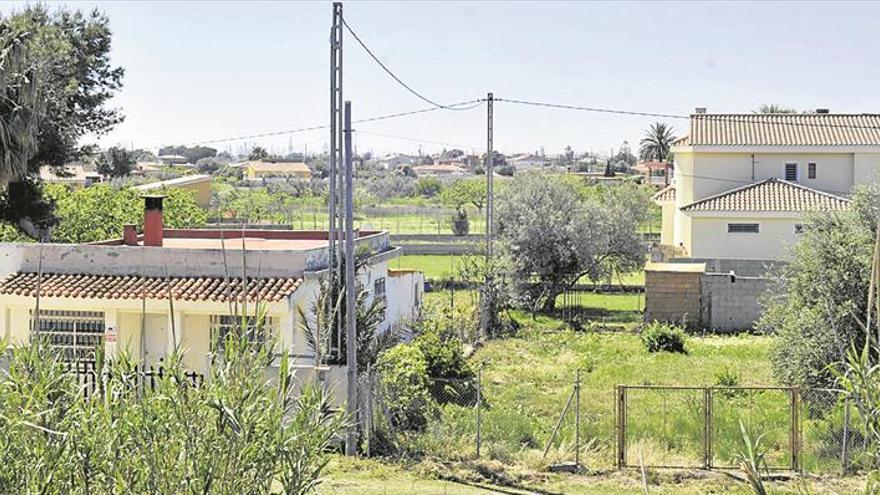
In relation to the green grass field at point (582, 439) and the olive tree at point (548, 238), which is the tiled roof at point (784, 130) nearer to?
the olive tree at point (548, 238)

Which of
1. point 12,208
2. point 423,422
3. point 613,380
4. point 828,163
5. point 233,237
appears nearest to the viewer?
point 423,422

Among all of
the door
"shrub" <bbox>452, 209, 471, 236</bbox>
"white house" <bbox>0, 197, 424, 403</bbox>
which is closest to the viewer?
"white house" <bbox>0, 197, 424, 403</bbox>

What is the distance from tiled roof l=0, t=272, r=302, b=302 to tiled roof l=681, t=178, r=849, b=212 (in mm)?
24857

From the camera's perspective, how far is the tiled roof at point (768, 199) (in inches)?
1692

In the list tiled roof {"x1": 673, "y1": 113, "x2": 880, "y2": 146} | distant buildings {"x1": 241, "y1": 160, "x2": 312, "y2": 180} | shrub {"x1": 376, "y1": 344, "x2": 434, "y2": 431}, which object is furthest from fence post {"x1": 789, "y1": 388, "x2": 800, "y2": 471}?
distant buildings {"x1": 241, "y1": 160, "x2": 312, "y2": 180}

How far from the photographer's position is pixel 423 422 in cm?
1891

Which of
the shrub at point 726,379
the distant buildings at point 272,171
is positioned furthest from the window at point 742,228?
the distant buildings at point 272,171

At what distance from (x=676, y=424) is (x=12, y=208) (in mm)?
24356

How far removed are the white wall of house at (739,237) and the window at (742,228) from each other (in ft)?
0.25

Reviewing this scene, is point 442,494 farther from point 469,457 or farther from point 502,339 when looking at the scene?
point 502,339

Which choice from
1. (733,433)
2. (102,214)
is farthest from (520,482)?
(102,214)

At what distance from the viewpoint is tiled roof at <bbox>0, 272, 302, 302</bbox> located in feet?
74.3

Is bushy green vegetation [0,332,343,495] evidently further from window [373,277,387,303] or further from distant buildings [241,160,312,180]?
distant buildings [241,160,312,180]

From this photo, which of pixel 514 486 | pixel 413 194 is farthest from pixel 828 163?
pixel 413 194
